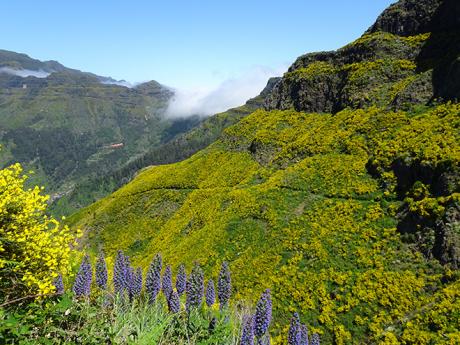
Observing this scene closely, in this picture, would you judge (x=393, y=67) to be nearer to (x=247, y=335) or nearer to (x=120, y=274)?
(x=247, y=335)

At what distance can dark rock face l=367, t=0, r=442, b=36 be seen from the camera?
75375 millimetres

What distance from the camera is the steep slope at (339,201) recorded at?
3547 cm

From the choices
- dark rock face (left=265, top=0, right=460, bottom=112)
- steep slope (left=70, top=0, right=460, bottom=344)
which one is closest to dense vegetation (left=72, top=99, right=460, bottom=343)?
steep slope (left=70, top=0, right=460, bottom=344)

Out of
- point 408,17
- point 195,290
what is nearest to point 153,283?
point 195,290

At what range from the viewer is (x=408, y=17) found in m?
77.8

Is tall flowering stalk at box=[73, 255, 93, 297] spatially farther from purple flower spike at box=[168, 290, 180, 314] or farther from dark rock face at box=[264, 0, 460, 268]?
dark rock face at box=[264, 0, 460, 268]

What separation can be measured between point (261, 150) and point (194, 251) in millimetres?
31924

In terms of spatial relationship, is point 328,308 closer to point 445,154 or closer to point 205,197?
point 445,154

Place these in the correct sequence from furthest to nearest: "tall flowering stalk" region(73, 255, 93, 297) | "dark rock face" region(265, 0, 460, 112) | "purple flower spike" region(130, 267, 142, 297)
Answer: "dark rock face" region(265, 0, 460, 112)
"purple flower spike" region(130, 267, 142, 297)
"tall flowering stalk" region(73, 255, 93, 297)

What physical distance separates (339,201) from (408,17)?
49942mm

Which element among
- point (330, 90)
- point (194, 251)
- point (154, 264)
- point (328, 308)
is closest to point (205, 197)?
point (194, 251)

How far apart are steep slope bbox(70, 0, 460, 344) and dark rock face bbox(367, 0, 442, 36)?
1.28ft

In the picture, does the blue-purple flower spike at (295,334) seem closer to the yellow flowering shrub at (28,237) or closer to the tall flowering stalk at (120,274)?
the tall flowering stalk at (120,274)

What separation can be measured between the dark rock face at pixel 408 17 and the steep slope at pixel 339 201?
391mm
